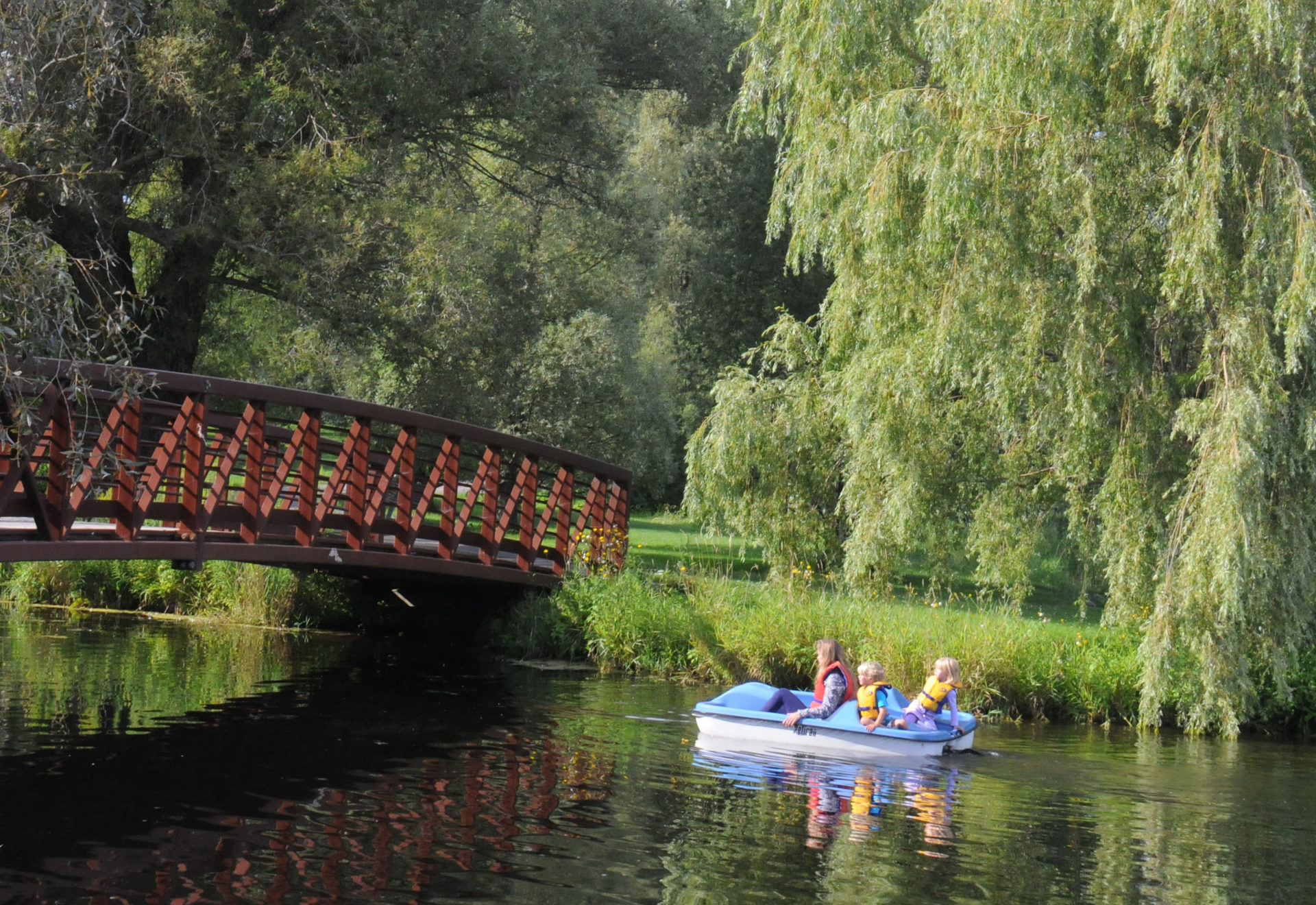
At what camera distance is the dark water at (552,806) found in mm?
6816

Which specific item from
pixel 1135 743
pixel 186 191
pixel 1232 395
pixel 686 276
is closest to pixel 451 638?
pixel 186 191

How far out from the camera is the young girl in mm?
11062

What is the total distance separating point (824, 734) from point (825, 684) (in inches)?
15.6

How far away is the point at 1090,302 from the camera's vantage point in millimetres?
12781

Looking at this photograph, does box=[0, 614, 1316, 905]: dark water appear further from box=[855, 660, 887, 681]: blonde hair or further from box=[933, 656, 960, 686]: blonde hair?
box=[855, 660, 887, 681]: blonde hair

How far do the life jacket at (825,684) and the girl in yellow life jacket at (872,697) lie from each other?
8cm

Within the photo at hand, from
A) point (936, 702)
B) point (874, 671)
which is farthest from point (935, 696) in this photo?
point (874, 671)

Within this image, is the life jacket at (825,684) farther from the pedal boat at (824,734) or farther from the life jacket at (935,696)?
the life jacket at (935,696)

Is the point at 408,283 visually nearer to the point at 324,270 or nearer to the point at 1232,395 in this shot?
the point at 324,270

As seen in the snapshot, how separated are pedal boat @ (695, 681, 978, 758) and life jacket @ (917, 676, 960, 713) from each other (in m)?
0.10

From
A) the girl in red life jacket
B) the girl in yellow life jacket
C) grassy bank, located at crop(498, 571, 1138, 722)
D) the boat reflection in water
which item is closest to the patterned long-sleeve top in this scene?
the girl in red life jacket

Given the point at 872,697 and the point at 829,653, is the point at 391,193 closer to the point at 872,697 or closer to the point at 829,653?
the point at 829,653

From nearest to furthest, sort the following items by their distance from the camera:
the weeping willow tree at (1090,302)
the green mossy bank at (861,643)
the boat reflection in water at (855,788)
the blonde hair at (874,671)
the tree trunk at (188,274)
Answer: the boat reflection in water at (855,788)
the blonde hair at (874,671)
the weeping willow tree at (1090,302)
the green mossy bank at (861,643)
the tree trunk at (188,274)

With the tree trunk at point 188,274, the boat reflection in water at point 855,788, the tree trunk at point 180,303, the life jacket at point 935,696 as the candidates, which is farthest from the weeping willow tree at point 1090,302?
the tree trunk at point 180,303
